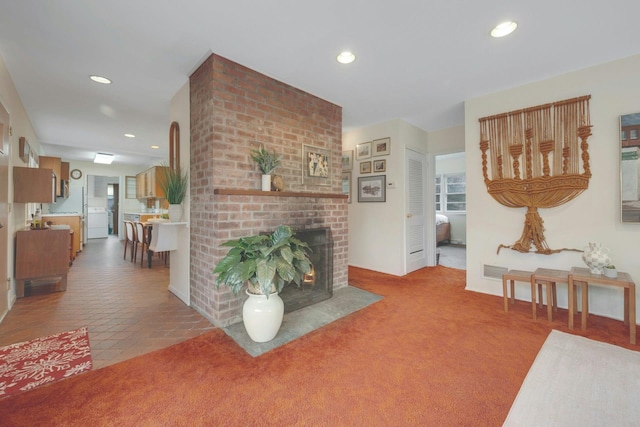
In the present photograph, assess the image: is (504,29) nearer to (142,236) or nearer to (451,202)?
(142,236)

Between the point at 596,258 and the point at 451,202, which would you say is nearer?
the point at 596,258

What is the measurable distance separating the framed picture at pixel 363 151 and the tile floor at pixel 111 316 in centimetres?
337

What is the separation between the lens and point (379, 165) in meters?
4.36

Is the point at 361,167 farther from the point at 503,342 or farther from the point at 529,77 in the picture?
the point at 503,342

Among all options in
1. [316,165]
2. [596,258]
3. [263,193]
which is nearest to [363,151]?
[316,165]

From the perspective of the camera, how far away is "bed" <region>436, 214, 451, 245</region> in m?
6.91

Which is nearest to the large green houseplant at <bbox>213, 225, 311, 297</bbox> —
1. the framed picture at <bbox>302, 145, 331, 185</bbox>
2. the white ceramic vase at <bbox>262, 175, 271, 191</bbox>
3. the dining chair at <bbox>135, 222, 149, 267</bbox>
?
the white ceramic vase at <bbox>262, 175, 271, 191</bbox>

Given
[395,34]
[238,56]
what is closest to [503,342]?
[395,34]

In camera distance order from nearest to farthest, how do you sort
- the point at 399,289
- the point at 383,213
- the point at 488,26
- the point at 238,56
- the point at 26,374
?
the point at 26,374 < the point at 488,26 < the point at 238,56 < the point at 399,289 < the point at 383,213

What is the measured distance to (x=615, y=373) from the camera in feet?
4.97

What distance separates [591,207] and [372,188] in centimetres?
258

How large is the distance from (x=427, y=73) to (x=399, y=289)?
2537 mm

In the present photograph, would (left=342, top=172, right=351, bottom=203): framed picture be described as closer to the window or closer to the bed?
the bed

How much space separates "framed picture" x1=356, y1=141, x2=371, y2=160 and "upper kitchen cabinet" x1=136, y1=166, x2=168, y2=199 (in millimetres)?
3739
